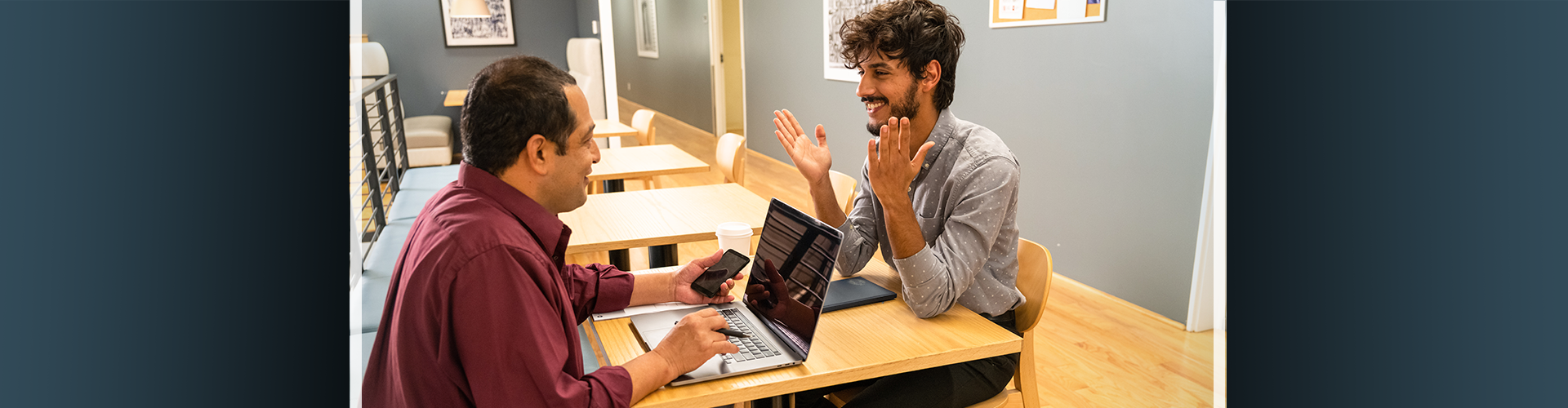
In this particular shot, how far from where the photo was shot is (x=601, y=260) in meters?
4.01

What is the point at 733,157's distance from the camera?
11.2ft

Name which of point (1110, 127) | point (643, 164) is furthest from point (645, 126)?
point (1110, 127)

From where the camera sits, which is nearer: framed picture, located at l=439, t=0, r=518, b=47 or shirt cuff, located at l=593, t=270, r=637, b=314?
shirt cuff, located at l=593, t=270, r=637, b=314

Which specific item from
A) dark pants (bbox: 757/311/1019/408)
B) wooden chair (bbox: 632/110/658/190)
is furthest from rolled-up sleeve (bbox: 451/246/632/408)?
wooden chair (bbox: 632/110/658/190)

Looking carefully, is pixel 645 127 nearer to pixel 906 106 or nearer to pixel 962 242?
pixel 906 106

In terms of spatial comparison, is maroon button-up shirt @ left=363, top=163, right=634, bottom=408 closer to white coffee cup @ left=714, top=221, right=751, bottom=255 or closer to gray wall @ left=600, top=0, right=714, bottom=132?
white coffee cup @ left=714, top=221, right=751, bottom=255

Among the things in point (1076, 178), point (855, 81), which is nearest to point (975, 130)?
point (1076, 178)

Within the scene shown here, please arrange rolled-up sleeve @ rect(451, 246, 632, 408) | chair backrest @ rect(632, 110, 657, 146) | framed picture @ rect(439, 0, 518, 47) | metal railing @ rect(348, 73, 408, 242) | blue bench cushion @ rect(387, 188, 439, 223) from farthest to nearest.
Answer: framed picture @ rect(439, 0, 518, 47)
chair backrest @ rect(632, 110, 657, 146)
blue bench cushion @ rect(387, 188, 439, 223)
metal railing @ rect(348, 73, 408, 242)
rolled-up sleeve @ rect(451, 246, 632, 408)

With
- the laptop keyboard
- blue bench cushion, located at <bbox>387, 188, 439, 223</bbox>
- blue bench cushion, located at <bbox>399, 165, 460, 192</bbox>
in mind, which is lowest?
blue bench cushion, located at <bbox>387, 188, 439, 223</bbox>

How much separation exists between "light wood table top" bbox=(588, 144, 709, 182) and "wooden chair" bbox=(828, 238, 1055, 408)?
1722 mm

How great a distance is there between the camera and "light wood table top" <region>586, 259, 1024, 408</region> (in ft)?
3.61

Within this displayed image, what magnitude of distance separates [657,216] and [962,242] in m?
1.12
